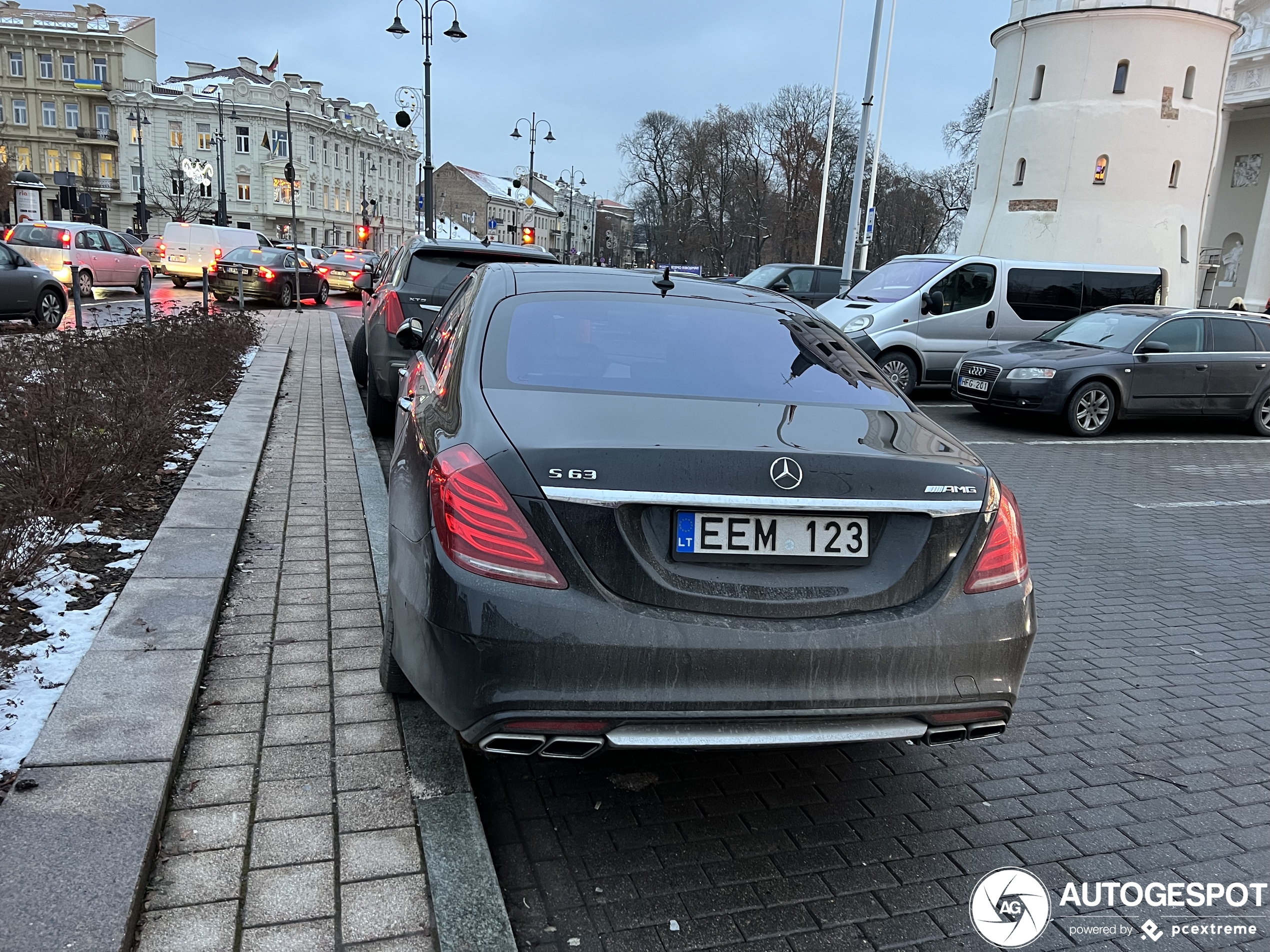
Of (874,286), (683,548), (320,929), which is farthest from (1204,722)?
(874,286)

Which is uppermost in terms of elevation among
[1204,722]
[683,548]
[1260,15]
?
[1260,15]

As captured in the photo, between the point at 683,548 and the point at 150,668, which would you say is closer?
the point at 683,548

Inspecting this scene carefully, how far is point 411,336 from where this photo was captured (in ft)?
19.0

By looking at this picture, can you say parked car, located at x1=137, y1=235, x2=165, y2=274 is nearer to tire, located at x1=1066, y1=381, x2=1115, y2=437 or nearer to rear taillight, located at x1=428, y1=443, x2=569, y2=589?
tire, located at x1=1066, y1=381, x2=1115, y2=437

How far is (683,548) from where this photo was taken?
255 cm

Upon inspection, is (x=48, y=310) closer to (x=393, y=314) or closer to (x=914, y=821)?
(x=393, y=314)

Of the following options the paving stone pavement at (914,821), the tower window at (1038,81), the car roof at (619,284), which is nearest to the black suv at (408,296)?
the car roof at (619,284)

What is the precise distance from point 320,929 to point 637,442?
144 centimetres

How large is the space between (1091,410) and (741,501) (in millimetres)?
11034

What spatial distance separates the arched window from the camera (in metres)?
40.0

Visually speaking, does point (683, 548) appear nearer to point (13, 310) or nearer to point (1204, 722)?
point (1204, 722)

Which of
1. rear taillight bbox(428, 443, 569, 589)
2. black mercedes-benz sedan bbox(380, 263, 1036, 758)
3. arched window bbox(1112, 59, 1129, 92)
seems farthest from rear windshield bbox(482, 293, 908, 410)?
arched window bbox(1112, 59, 1129, 92)

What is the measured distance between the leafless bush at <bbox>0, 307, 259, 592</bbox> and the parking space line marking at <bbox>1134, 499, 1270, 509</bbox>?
7738 mm

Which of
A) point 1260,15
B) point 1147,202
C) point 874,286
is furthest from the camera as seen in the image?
point 1260,15
